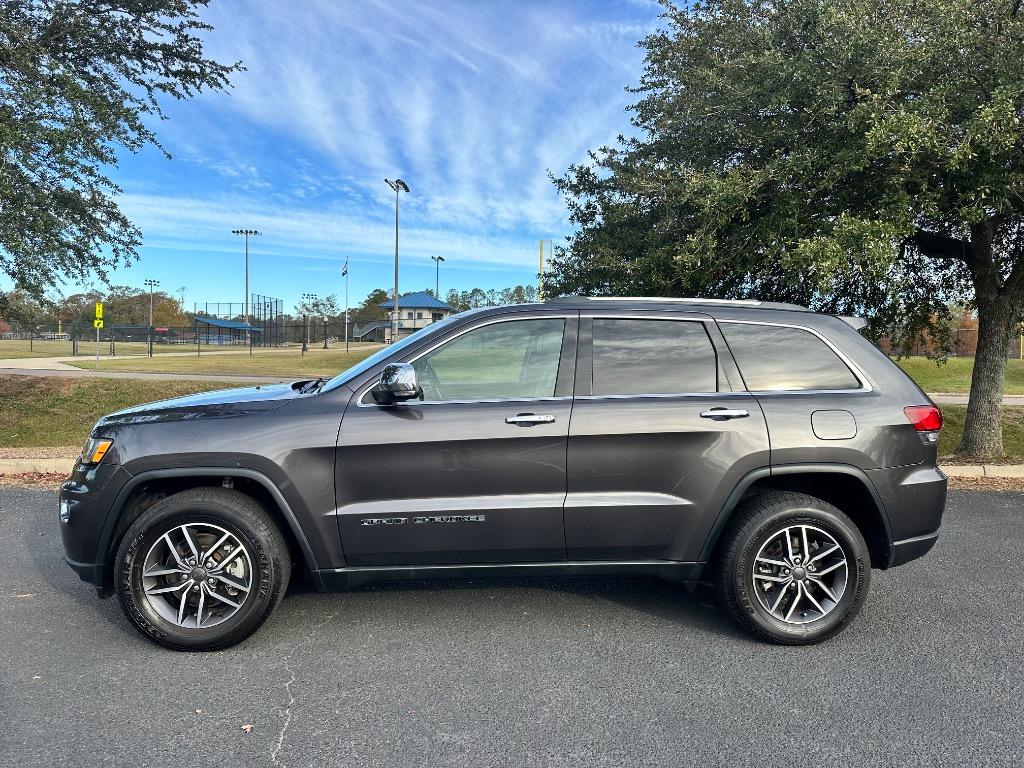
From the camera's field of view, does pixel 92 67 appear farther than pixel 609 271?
Yes

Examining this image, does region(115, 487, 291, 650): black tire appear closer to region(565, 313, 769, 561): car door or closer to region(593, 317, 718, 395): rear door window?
region(565, 313, 769, 561): car door

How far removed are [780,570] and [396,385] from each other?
2.16m

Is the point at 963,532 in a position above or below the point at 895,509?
below

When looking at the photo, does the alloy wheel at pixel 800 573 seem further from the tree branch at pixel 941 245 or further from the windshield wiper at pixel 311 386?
the tree branch at pixel 941 245

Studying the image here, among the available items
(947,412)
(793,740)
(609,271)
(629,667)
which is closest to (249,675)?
(629,667)

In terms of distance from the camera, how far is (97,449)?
3.43 m

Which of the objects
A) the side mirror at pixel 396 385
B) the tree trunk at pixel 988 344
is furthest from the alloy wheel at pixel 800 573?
the tree trunk at pixel 988 344

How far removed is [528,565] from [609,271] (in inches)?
258

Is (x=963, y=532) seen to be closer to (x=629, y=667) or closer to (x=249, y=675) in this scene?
(x=629, y=667)

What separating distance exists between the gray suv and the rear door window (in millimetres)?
11

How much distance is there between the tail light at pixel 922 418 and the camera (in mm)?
3607

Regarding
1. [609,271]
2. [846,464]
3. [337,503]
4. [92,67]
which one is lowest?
[337,503]

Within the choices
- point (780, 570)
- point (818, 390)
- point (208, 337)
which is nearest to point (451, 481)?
point (780, 570)

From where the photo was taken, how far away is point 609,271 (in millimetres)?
9406
